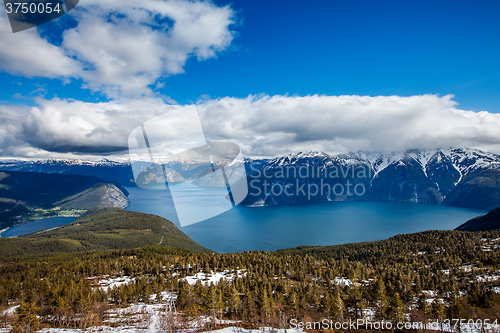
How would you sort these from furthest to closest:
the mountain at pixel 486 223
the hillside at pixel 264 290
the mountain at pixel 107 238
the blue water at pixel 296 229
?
the blue water at pixel 296 229 < the mountain at pixel 486 223 < the mountain at pixel 107 238 < the hillside at pixel 264 290

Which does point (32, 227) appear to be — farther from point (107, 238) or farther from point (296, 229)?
point (296, 229)

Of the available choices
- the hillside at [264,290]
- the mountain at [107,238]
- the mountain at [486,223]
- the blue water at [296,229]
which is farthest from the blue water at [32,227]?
the mountain at [486,223]

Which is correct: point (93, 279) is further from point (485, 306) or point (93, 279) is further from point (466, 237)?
point (466, 237)

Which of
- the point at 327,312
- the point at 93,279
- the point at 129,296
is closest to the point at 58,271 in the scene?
the point at 93,279

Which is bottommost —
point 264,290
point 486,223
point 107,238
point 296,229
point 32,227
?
point 296,229

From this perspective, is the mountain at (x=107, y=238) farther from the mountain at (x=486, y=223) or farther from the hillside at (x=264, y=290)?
the mountain at (x=486, y=223)

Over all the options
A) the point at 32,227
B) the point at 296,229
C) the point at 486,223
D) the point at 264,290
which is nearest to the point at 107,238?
the point at 296,229

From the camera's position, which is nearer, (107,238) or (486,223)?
(486,223)

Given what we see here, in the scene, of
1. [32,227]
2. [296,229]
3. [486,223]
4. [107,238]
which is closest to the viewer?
[486,223]
